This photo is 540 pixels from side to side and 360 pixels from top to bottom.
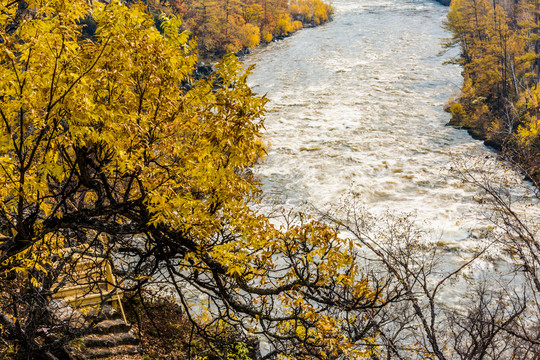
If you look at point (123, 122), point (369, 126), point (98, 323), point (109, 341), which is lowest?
point (109, 341)

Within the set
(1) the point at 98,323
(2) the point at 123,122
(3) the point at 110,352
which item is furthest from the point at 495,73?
(2) the point at 123,122

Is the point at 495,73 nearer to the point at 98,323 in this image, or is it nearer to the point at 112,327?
the point at 112,327

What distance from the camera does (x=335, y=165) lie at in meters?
22.4

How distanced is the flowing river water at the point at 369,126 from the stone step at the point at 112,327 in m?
9.83

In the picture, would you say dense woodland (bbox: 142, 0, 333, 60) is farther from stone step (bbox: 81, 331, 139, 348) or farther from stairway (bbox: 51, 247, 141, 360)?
→ stone step (bbox: 81, 331, 139, 348)

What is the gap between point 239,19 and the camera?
52219 mm

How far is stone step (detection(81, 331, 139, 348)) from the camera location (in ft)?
30.3

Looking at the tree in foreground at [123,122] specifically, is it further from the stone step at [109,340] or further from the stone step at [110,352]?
the stone step at [109,340]

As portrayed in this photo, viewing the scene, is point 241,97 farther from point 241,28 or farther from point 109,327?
point 241,28

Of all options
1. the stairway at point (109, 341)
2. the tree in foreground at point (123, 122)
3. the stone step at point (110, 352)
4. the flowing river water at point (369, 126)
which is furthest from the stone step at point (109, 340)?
the flowing river water at point (369, 126)

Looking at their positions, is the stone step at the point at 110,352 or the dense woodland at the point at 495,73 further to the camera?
the dense woodland at the point at 495,73

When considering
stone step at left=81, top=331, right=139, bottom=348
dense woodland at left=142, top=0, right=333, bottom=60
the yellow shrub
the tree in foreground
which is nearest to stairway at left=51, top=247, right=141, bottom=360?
stone step at left=81, top=331, right=139, bottom=348

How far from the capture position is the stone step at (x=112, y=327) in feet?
31.6

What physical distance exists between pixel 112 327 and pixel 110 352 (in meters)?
0.73
